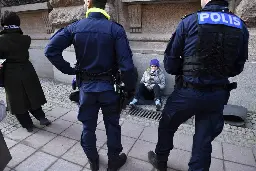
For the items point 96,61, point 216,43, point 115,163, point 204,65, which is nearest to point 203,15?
point 216,43

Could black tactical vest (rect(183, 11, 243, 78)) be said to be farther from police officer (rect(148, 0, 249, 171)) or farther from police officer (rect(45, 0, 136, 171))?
police officer (rect(45, 0, 136, 171))

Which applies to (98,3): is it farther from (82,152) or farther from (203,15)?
(82,152)

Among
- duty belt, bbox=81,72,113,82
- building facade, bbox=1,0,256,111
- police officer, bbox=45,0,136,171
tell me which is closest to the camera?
police officer, bbox=45,0,136,171

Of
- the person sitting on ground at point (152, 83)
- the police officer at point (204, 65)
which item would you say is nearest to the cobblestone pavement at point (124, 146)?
the police officer at point (204, 65)

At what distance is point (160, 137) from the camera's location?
2.39 m

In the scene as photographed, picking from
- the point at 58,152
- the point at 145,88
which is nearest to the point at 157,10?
the point at 145,88

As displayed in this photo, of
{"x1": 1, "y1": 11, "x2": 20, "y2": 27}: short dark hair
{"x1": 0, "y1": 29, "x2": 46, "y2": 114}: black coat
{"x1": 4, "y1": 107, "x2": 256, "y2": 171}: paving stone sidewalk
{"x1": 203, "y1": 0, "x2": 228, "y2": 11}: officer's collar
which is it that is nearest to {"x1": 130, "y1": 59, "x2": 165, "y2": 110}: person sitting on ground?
{"x1": 4, "y1": 107, "x2": 256, "y2": 171}: paving stone sidewalk

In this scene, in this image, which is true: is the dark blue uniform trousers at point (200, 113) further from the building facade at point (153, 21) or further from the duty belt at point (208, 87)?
the building facade at point (153, 21)

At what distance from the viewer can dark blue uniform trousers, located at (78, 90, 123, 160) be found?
226cm

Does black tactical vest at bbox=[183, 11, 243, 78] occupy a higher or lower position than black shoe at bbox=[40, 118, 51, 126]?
higher

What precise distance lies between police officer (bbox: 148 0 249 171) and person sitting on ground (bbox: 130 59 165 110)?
7.73 ft

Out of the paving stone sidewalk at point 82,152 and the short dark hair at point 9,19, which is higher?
the short dark hair at point 9,19

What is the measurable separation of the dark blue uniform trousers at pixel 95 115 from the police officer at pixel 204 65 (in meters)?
0.55

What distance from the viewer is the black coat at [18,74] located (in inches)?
123
